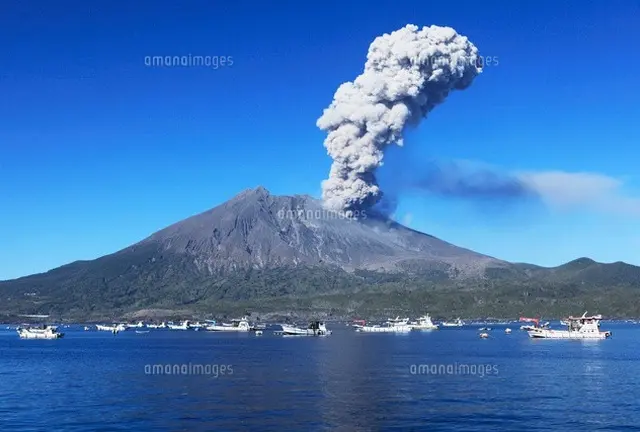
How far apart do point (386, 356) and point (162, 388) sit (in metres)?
44.5

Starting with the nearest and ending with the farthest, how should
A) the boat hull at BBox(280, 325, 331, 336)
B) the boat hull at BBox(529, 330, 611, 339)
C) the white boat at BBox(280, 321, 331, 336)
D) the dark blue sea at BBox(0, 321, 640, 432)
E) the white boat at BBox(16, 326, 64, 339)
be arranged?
the dark blue sea at BBox(0, 321, 640, 432) < the boat hull at BBox(529, 330, 611, 339) < the boat hull at BBox(280, 325, 331, 336) < the white boat at BBox(280, 321, 331, 336) < the white boat at BBox(16, 326, 64, 339)

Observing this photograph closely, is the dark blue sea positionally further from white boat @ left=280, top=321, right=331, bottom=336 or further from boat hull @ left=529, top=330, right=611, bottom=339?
white boat @ left=280, top=321, right=331, bottom=336

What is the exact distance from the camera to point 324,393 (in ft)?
209

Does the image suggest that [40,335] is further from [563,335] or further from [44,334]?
[563,335]

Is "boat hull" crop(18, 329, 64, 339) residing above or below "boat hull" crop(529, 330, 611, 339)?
above

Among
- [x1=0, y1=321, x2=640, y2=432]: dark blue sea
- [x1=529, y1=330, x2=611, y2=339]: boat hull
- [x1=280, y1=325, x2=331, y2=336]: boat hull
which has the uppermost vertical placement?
[x1=280, y1=325, x2=331, y2=336]: boat hull

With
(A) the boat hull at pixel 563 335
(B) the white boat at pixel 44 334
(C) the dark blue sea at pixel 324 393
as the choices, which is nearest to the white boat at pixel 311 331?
(A) the boat hull at pixel 563 335

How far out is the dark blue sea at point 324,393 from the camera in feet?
166

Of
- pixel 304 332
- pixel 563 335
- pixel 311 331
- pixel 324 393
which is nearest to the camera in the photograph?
pixel 324 393

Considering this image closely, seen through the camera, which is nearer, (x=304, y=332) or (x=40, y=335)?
(x=304, y=332)

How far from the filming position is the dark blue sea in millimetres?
50469

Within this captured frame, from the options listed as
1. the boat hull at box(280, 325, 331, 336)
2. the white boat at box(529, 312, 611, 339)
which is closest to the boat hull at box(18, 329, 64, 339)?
the boat hull at box(280, 325, 331, 336)

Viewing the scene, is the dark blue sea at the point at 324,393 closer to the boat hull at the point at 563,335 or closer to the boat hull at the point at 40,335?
the boat hull at the point at 563,335

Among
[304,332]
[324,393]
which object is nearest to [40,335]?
[304,332]
